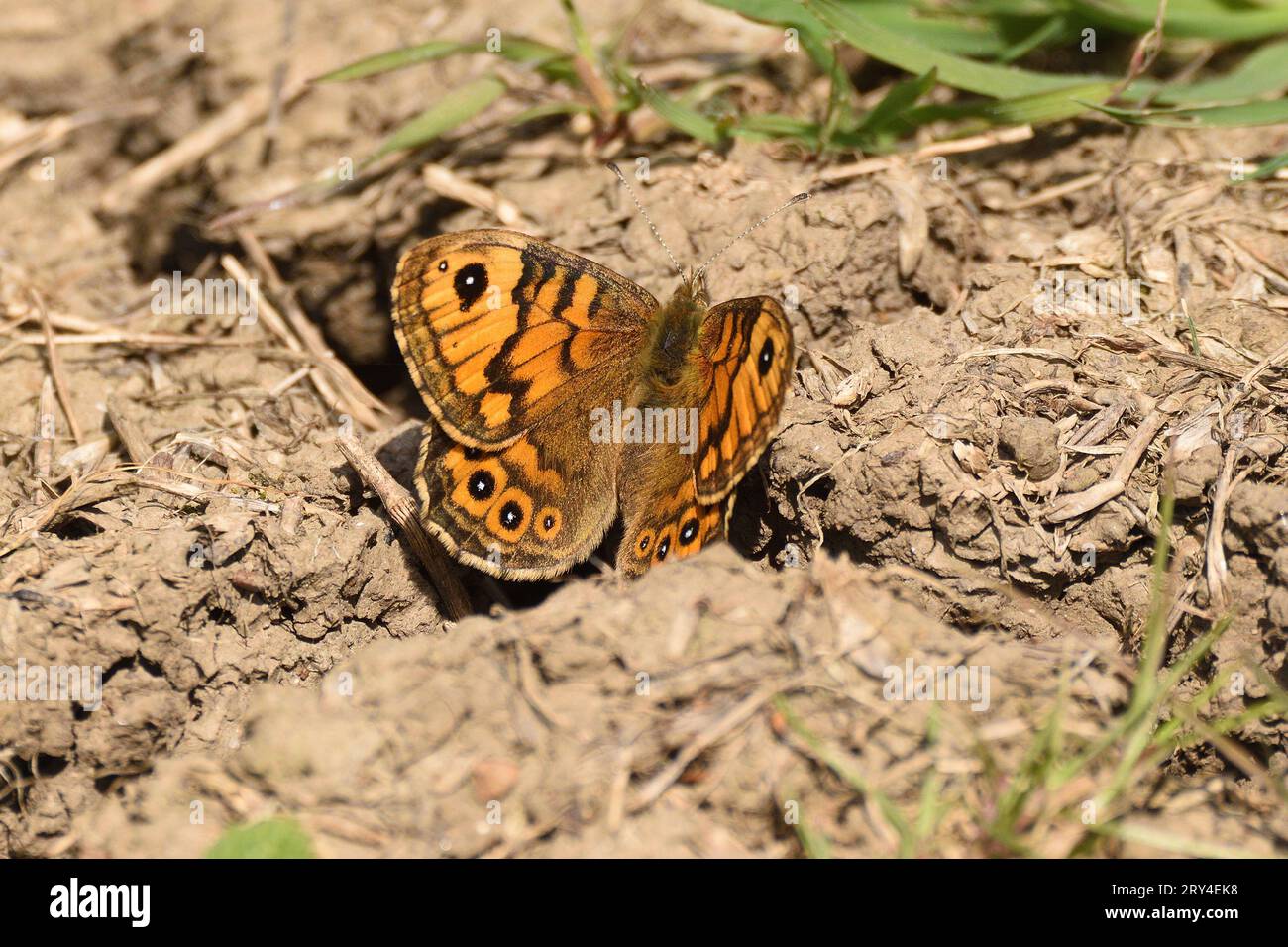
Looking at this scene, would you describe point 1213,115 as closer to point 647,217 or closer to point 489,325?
point 647,217

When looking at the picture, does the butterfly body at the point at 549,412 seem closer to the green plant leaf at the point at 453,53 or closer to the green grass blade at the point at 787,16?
the green grass blade at the point at 787,16

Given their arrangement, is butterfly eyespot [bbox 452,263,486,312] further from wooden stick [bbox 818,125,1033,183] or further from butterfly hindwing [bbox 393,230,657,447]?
wooden stick [bbox 818,125,1033,183]

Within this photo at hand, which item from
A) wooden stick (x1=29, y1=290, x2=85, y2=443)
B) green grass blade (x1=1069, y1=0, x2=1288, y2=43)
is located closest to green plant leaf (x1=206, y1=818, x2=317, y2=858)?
wooden stick (x1=29, y1=290, x2=85, y2=443)

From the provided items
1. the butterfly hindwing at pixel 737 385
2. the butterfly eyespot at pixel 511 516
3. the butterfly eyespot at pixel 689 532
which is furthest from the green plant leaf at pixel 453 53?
the butterfly eyespot at pixel 689 532

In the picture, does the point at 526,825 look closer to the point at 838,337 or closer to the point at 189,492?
the point at 189,492

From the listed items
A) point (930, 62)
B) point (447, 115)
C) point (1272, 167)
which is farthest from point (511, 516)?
point (1272, 167)

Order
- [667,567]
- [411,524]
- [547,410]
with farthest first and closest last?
[411,524], [547,410], [667,567]
